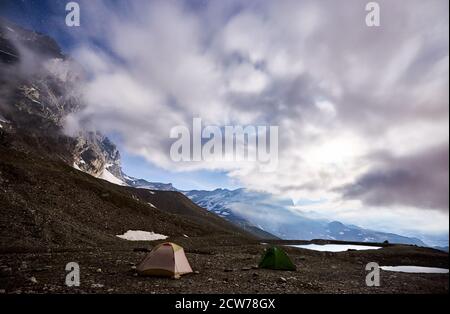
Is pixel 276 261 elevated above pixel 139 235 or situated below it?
above

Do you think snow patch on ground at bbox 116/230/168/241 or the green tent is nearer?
the green tent

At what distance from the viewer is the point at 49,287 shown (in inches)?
568

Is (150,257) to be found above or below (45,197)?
below

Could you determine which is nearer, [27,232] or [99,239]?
[27,232]

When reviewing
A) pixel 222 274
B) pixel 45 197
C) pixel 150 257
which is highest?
pixel 45 197

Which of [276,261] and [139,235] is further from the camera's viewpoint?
[139,235]

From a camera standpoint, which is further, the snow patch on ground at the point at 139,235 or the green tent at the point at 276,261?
the snow patch on ground at the point at 139,235
